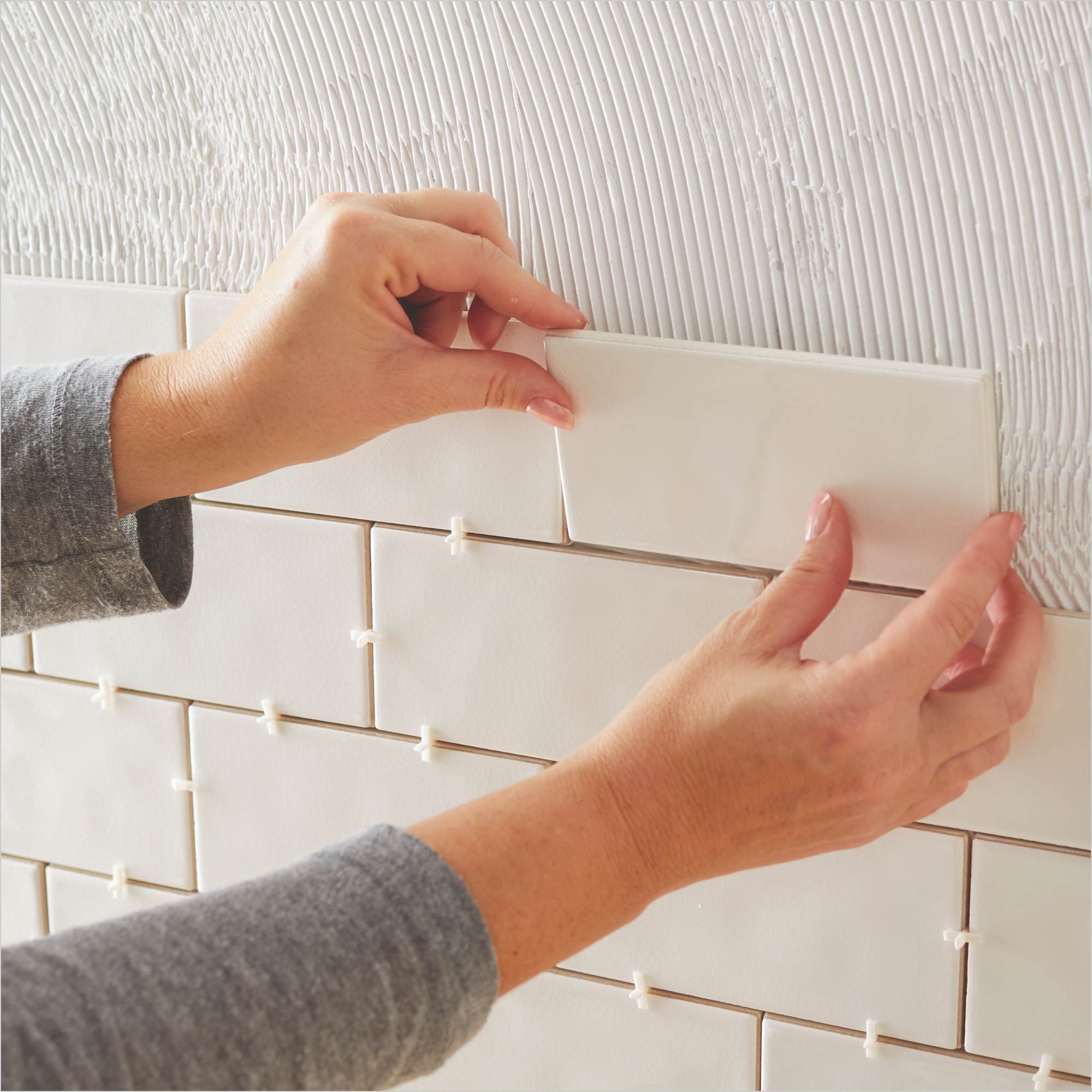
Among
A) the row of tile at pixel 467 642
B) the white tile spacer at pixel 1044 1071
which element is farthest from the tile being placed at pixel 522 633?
the white tile spacer at pixel 1044 1071

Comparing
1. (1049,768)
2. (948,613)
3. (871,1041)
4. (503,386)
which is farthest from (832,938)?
(503,386)

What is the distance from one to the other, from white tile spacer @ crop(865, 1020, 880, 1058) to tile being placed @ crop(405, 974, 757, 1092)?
0.07 meters

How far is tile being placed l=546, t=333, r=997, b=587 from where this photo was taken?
0.60m

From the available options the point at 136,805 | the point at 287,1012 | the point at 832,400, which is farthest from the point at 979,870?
the point at 136,805

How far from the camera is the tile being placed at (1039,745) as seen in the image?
2.11ft

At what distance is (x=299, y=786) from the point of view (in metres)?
0.85

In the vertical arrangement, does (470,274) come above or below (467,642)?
above

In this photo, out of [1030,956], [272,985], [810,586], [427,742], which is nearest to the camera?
[272,985]

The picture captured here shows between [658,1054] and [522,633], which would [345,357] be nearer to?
[522,633]

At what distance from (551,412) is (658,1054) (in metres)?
0.44

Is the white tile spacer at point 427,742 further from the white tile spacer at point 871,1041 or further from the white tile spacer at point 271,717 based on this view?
the white tile spacer at point 871,1041

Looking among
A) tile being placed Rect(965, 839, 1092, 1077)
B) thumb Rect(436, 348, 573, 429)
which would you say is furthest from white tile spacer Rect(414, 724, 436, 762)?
tile being placed Rect(965, 839, 1092, 1077)

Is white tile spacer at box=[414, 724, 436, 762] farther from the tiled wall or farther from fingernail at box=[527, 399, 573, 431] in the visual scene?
fingernail at box=[527, 399, 573, 431]

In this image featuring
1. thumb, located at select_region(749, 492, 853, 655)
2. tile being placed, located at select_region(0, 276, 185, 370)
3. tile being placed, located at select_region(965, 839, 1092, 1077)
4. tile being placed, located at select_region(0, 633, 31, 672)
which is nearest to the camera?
thumb, located at select_region(749, 492, 853, 655)
